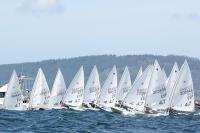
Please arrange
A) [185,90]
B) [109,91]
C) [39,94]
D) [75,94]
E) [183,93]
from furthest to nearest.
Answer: [109,91] < [75,94] < [39,94] < [183,93] < [185,90]

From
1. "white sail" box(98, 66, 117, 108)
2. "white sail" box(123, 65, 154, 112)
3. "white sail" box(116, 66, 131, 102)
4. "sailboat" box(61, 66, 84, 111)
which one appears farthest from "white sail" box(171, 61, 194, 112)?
"white sail" box(116, 66, 131, 102)

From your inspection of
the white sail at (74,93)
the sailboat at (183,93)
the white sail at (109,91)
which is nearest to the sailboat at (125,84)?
the white sail at (109,91)

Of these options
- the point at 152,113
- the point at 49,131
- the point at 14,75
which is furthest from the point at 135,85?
the point at 49,131

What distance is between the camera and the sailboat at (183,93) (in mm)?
100000

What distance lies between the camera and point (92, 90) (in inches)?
5113

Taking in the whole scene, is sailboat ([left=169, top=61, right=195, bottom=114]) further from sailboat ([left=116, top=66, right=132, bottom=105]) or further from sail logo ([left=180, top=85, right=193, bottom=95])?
sailboat ([left=116, top=66, right=132, bottom=105])

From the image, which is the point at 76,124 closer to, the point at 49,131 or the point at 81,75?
the point at 49,131

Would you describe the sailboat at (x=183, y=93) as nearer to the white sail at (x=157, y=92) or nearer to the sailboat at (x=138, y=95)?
the white sail at (x=157, y=92)

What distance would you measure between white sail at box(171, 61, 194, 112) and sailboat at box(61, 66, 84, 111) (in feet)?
83.0

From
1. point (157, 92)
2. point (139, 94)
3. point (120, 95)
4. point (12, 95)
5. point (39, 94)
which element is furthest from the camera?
point (120, 95)

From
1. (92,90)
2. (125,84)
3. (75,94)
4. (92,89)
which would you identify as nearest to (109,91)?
(92,89)

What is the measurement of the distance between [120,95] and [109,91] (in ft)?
47.6

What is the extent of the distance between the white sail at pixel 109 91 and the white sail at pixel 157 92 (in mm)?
24300

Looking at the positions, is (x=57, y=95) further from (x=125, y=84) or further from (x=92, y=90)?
(x=125, y=84)
